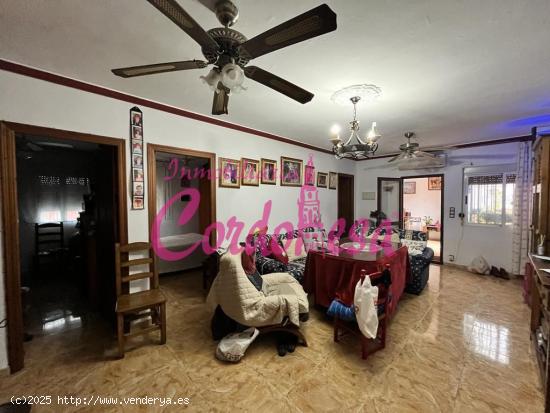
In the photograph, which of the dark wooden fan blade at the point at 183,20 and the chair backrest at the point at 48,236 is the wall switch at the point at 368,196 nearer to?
the dark wooden fan blade at the point at 183,20

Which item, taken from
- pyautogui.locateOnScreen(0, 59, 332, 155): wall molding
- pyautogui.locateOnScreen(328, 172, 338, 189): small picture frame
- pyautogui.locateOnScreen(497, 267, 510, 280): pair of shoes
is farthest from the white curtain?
pyautogui.locateOnScreen(0, 59, 332, 155): wall molding

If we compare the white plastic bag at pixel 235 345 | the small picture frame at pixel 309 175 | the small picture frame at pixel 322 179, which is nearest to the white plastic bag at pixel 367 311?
the white plastic bag at pixel 235 345

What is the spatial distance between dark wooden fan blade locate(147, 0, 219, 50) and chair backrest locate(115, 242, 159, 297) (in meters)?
2.12

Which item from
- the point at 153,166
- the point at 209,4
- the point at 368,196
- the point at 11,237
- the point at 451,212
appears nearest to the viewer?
the point at 209,4

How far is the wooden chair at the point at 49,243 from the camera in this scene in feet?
14.2

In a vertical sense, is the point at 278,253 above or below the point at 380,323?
above

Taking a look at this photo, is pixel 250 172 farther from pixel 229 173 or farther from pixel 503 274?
pixel 503 274

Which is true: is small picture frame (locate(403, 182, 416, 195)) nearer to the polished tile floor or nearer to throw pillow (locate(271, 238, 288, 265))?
the polished tile floor

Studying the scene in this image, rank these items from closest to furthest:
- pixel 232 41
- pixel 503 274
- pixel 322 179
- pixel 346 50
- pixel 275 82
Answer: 1. pixel 232 41
2. pixel 275 82
3. pixel 346 50
4. pixel 503 274
5. pixel 322 179

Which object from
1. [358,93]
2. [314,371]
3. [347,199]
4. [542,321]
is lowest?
[314,371]

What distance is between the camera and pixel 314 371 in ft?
6.42

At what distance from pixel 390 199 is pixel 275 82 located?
5342 mm

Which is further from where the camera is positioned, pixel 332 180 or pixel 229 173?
pixel 332 180

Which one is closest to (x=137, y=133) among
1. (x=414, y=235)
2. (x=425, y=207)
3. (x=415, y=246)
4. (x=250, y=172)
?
(x=250, y=172)
